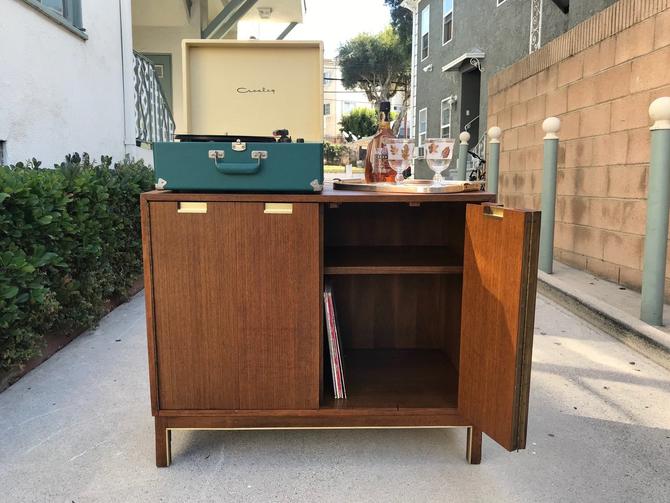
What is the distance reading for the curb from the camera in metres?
2.66

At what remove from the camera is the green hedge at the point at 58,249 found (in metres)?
2.17

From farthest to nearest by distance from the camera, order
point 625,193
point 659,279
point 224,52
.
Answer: point 625,193 < point 659,279 < point 224,52

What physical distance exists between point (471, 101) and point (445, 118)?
1463 mm

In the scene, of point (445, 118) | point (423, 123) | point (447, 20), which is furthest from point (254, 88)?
point (423, 123)

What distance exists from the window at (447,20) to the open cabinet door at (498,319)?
12487 millimetres

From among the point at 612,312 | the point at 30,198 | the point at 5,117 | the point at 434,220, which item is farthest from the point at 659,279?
the point at 5,117

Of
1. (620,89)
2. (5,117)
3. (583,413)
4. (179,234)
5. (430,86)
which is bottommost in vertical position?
(583,413)

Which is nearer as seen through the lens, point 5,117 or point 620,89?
point 5,117

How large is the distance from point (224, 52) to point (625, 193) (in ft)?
9.45

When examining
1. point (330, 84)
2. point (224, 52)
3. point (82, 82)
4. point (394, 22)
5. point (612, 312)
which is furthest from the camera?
point (330, 84)

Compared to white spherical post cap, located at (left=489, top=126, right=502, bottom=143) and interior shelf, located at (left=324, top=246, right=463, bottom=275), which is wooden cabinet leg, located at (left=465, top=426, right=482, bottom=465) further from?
white spherical post cap, located at (left=489, top=126, right=502, bottom=143)

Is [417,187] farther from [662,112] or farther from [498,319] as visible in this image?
[662,112]

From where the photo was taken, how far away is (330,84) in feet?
155

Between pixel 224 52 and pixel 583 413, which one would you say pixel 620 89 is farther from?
pixel 224 52
